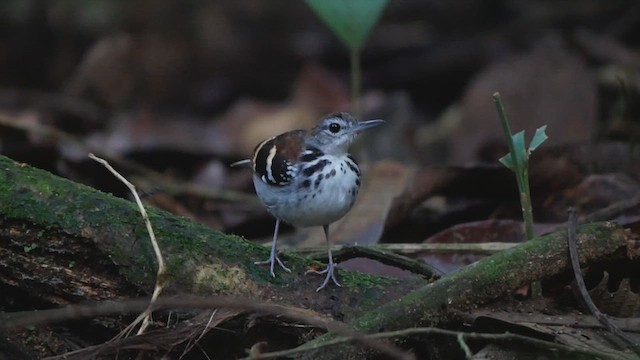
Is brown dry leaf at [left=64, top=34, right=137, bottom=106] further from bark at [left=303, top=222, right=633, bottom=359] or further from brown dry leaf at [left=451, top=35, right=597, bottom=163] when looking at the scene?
bark at [left=303, top=222, right=633, bottom=359]

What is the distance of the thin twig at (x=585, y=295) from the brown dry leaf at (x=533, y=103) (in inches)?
144

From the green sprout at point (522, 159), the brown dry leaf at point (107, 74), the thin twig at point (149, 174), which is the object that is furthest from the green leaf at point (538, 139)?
the brown dry leaf at point (107, 74)

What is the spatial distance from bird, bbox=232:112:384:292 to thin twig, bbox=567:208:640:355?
82cm

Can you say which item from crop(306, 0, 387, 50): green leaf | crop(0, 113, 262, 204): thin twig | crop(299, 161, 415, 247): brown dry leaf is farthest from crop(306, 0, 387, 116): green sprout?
crop(0, 113, 262, 204): thin twig

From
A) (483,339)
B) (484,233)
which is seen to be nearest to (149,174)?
(484,233)

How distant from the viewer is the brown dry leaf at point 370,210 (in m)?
4.97

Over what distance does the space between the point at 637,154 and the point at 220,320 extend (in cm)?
337

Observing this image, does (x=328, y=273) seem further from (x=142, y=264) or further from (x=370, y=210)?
(x=370, y=210)

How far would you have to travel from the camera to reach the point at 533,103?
25.5 ft

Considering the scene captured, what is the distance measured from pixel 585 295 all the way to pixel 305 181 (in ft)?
3.64

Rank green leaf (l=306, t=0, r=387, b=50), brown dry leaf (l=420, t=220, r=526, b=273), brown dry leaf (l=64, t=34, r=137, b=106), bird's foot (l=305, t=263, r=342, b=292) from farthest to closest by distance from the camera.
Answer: brown dry leaf (l=64, t=34, r=137, b=106), green leaf (l=306, t=0, r=387, b=50), brown dry leaf (l=420, t=220, r=526, b=273), bird's foot (l=305, t=263, r=342, b=292)

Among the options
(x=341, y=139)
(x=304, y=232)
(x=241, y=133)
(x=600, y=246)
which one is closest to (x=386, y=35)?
(x=241, y=133)

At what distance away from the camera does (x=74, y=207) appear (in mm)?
3436

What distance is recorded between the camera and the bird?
371 cm
